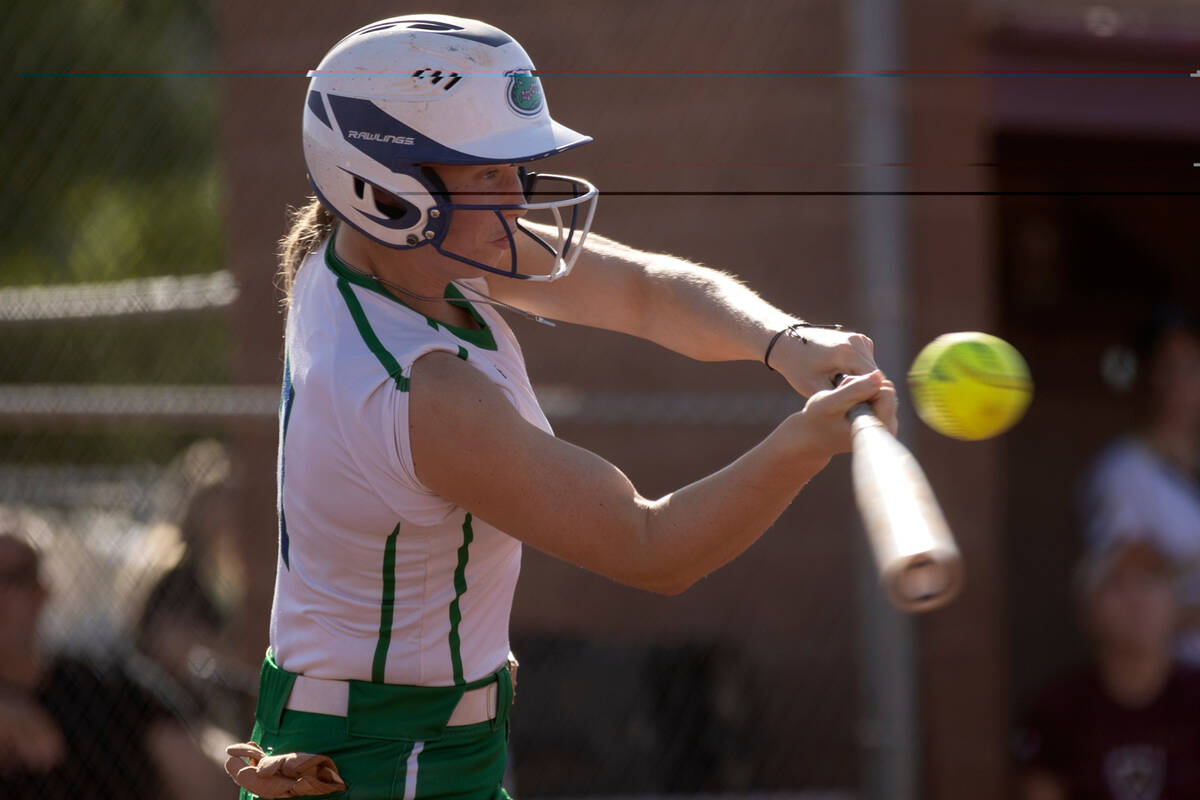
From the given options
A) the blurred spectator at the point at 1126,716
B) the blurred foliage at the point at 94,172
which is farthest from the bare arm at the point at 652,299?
the blurred spectator at the point at 1126,716

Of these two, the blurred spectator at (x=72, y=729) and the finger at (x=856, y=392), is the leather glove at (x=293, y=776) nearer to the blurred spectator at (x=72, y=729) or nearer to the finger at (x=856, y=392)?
the finger at (x=856, y=392)

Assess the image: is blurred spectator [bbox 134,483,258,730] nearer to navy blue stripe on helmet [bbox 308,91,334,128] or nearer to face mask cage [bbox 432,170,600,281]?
face mask cage [bbox 432,170,600,281]

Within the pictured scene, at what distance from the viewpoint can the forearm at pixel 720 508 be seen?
2.19m

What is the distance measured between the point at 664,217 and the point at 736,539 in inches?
137

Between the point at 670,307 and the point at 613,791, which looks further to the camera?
the point at 613,791

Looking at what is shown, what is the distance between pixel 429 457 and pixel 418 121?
575 mm

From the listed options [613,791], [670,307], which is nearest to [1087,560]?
[613,791]

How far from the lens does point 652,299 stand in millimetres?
2963

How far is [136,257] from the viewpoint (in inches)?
245

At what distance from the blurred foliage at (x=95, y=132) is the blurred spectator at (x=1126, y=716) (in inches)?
143

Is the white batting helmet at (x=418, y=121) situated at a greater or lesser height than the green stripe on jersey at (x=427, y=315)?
greater

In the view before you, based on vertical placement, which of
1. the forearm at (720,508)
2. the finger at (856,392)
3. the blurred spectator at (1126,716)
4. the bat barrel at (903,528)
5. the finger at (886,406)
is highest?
the finger at (856,392)

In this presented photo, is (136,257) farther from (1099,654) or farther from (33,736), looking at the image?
(1099,654)

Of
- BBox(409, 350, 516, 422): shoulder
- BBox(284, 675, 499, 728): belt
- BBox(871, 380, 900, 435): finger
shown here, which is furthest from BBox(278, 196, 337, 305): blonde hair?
BBox(871, 380, 900, 435): finger
